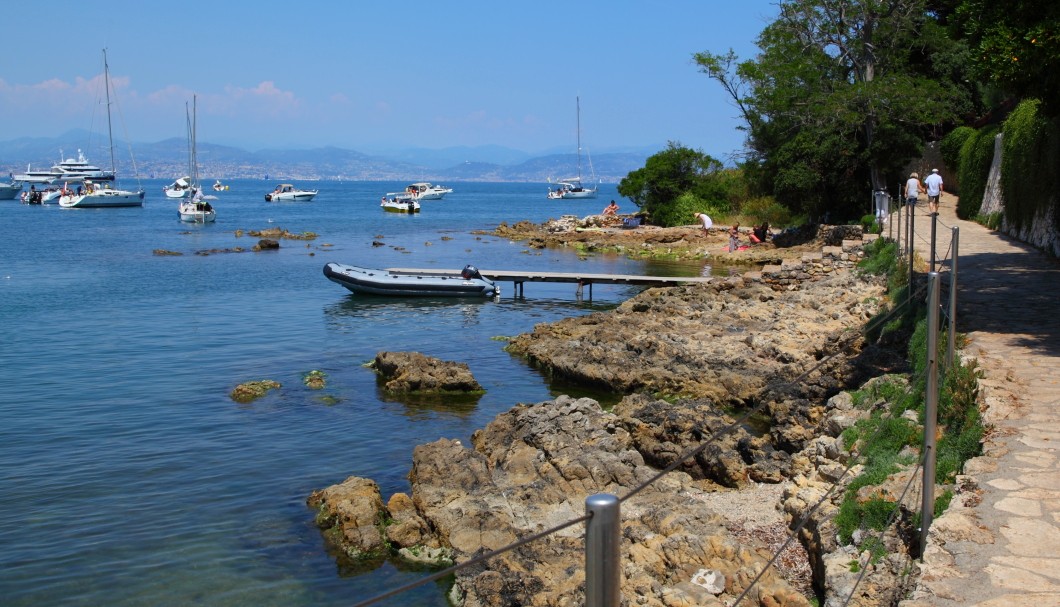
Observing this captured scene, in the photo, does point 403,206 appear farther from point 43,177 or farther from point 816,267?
point 43,177

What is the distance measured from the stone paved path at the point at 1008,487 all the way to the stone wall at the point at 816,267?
1228 cm

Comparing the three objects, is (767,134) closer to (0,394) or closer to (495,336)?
(495,336)

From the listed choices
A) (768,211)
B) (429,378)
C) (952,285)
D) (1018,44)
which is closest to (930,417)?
(952,285)

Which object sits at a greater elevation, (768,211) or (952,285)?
(952,285)

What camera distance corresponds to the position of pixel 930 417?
6.41 m

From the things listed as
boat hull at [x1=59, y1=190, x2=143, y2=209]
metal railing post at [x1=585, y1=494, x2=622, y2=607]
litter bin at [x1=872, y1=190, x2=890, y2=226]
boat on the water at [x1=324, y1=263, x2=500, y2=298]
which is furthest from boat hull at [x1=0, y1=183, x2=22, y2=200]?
metal railing post at [x1=585, y1=494, x2=622, y2=607]

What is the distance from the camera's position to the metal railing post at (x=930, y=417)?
6.17 metres

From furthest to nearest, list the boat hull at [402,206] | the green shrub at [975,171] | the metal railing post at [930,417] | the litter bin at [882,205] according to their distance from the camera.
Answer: the boat hull at [402,206] < the green shrub at [975,171] < the litter bin at [882,205] < the metal railing post at [930,417]

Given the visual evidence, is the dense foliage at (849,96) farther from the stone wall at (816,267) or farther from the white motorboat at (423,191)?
the white motorboat at (423,191)

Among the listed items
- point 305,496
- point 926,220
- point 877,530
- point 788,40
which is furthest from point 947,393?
point 788,40

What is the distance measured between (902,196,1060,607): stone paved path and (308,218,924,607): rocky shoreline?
0.74m

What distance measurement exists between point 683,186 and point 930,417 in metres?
51.5

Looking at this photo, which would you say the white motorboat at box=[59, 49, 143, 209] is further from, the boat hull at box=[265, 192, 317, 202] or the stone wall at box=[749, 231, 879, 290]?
the stone wall at box=[749, 231, 879, 290]

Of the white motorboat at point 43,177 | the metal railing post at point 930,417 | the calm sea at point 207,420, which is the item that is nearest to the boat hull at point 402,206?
the calm sea at point 207,420
